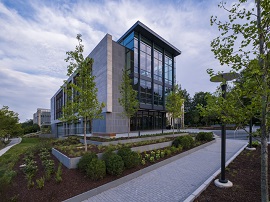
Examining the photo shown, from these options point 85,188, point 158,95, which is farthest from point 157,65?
point 85,188

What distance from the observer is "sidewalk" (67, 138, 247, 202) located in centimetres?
488

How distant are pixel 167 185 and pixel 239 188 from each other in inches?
89.6

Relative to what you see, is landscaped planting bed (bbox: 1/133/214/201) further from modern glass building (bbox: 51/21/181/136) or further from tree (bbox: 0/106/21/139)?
tree (bbox: 0/106/21/139)

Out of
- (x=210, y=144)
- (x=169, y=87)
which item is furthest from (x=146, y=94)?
(x=210, y=144)

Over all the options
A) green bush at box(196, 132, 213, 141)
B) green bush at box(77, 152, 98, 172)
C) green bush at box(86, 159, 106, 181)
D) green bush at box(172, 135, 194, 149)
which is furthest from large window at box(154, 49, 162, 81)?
green bush at box(86, 159, 106, 181)

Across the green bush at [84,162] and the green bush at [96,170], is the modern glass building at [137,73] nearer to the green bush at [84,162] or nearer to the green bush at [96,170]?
the green bush at [84,162]

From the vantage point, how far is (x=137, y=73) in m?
24.0

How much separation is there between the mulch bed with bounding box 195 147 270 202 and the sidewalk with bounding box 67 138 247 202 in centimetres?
32

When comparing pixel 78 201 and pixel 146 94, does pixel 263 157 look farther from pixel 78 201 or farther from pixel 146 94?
pixel 146 94

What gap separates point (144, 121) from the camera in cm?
2692

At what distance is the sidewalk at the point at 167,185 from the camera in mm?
4875

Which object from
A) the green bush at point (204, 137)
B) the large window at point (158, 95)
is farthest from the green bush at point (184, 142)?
the large window at point (158, 95)

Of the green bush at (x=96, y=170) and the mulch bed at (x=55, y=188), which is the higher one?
the green bush at (x=96, y=170)

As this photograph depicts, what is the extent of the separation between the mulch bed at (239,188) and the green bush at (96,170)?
3299 millimetres
